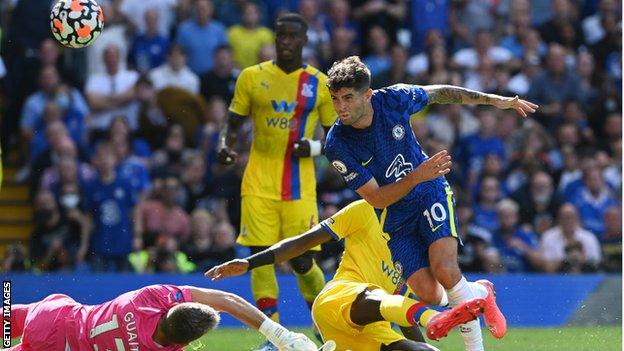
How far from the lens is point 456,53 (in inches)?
755

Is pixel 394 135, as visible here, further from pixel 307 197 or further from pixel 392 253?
pixel 307 197

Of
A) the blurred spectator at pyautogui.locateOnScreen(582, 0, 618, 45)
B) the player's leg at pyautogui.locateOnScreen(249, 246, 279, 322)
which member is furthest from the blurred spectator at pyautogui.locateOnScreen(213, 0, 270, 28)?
the player's leg at pyautogui.locateOnScreen(249, 246, 279, 322)

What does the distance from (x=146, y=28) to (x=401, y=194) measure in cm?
923

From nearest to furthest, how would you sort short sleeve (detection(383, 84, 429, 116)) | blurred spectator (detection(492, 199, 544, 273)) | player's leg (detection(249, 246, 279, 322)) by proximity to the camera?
short sleeve (detection(383, 84, 429, 116)), player's leg (detection(249, 246, 279, 322)), blurred spectator (detection(492, 199, 544, 273))

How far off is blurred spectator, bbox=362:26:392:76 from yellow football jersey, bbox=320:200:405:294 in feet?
26.6

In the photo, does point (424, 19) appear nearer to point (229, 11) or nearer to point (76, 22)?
point (229, 11)

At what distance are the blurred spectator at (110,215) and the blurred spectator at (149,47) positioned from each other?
173cm

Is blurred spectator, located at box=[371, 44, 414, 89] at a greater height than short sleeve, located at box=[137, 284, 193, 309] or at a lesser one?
greater

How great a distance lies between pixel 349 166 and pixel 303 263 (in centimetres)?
238

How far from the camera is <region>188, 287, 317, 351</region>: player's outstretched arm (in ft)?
30.8

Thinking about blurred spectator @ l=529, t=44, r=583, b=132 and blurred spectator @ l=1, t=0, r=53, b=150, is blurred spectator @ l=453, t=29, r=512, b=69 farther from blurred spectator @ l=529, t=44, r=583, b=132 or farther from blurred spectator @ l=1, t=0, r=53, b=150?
blurred spectator @ l=1, t=0, r=53, b=150

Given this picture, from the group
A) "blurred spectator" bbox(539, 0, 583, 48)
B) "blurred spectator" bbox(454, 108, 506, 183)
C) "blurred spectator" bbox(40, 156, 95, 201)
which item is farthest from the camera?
"blurred spectator" bbox(539, 0, 583, 48)

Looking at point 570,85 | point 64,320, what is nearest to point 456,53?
point 570,85

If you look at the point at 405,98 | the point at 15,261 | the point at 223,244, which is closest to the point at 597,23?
the point at 223,244
